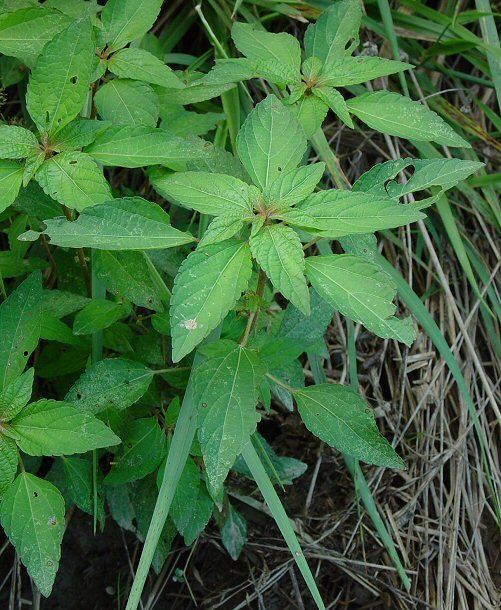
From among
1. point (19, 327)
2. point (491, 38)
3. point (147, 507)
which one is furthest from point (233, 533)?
point (491, 38)

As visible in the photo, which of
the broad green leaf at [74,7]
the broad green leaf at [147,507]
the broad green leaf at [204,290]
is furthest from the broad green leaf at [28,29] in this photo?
the broad green leaf at [147,507]

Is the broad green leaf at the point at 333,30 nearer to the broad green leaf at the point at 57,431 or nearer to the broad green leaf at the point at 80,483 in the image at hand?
the broad green leaf at the point at 57,431

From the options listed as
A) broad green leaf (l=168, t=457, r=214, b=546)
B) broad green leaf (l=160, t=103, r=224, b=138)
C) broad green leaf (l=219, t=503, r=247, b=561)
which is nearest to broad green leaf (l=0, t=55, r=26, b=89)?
broad green leaf (l=160, t=103, r=224, b=138)

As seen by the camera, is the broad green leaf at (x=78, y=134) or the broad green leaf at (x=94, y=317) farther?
the broad green leaf at (x=94, y=317)

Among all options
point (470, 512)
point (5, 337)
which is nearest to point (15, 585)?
point (5, 337)

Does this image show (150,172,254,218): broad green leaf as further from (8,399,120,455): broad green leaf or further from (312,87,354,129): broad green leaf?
(8,399,120,455): broad green leaf

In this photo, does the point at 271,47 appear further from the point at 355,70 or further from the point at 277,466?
the point at 277,466

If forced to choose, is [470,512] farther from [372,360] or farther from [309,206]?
[309,206]

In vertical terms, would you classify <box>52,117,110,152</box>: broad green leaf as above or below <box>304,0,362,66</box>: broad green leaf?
below
